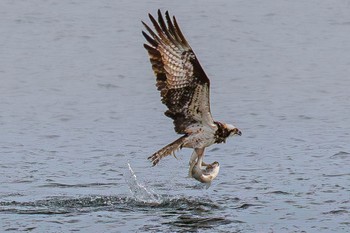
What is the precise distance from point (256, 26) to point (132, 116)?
5.63 meters

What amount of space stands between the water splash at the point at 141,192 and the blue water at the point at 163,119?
0.8 inches

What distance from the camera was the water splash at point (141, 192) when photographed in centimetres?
989

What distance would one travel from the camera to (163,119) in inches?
519

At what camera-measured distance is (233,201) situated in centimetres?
985

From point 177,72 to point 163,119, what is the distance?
13.3ft

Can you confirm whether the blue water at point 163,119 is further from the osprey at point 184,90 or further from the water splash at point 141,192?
the osprey at point 184,90

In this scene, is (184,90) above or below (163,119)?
above

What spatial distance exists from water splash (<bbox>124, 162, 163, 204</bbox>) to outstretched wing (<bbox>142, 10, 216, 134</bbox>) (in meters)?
0.92

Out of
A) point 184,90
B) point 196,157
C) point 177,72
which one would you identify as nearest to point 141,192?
point 196,157

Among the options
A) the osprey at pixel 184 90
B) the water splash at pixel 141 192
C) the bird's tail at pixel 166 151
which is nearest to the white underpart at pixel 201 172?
the osprey at pixel 184 90

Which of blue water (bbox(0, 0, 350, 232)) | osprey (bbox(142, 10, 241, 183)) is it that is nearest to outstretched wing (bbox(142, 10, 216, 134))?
osprey (bbox(142, 10, 241, 183))

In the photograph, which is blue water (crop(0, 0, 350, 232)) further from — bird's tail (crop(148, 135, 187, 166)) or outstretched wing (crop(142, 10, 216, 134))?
outstretched wing (crop(142, 10, 216, 134))

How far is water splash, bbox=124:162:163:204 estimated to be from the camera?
9891 mm

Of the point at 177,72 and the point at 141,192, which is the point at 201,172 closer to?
the point at 141,192
